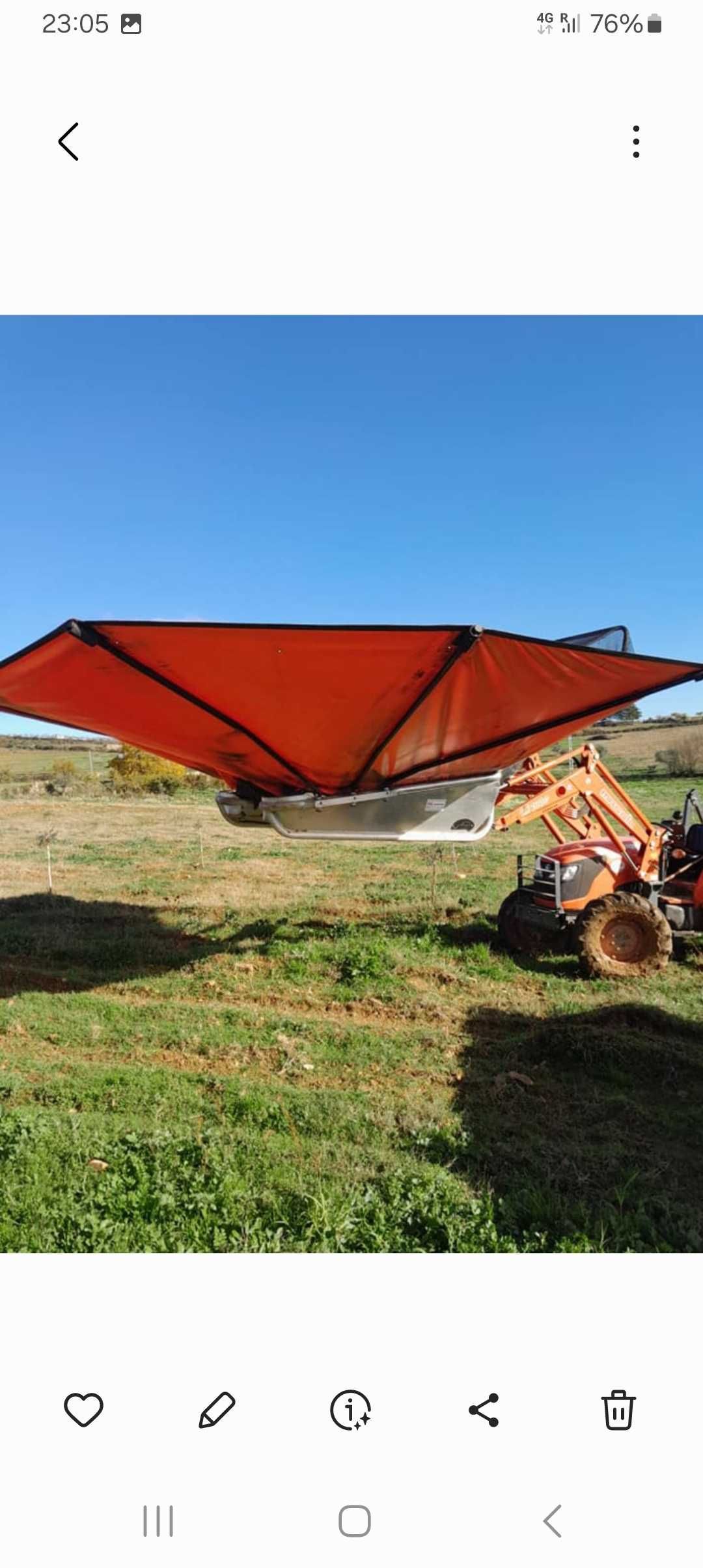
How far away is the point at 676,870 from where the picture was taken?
8.10 meters

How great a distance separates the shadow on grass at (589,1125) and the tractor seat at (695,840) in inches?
105

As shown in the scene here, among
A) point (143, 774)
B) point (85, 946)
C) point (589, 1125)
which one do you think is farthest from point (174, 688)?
point (143, 774)

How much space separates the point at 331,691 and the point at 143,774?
32902mm

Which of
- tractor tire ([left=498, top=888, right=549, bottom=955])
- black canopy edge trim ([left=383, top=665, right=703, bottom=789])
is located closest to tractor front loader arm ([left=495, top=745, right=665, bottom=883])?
tractor tire ([left=498, top=888, right=549, bottom=955])

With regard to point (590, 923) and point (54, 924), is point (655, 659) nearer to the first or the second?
point (590, 923)

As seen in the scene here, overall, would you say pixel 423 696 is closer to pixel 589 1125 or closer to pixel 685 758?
pixel 589 1125

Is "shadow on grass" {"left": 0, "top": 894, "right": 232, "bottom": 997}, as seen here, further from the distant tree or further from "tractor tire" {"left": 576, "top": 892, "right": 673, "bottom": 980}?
the distant tree

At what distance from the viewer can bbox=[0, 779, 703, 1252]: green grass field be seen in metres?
3.24

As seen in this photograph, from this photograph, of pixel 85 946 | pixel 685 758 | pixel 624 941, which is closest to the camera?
pixel 624 941

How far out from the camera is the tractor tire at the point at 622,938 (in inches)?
284

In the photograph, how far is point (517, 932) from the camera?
812cm

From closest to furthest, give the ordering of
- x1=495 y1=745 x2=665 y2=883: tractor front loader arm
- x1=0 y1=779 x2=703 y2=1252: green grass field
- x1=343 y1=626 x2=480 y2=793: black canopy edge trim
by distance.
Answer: x1=343 y1=626 x2=480 y2=793: black canopy edge trim < x1=0 y1=779 x2=703 y2=1252: green grass field < x1=495 y1=745 x2=665 y2=883: tractor front loader arm

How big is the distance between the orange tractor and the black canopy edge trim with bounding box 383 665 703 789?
2078 mm
